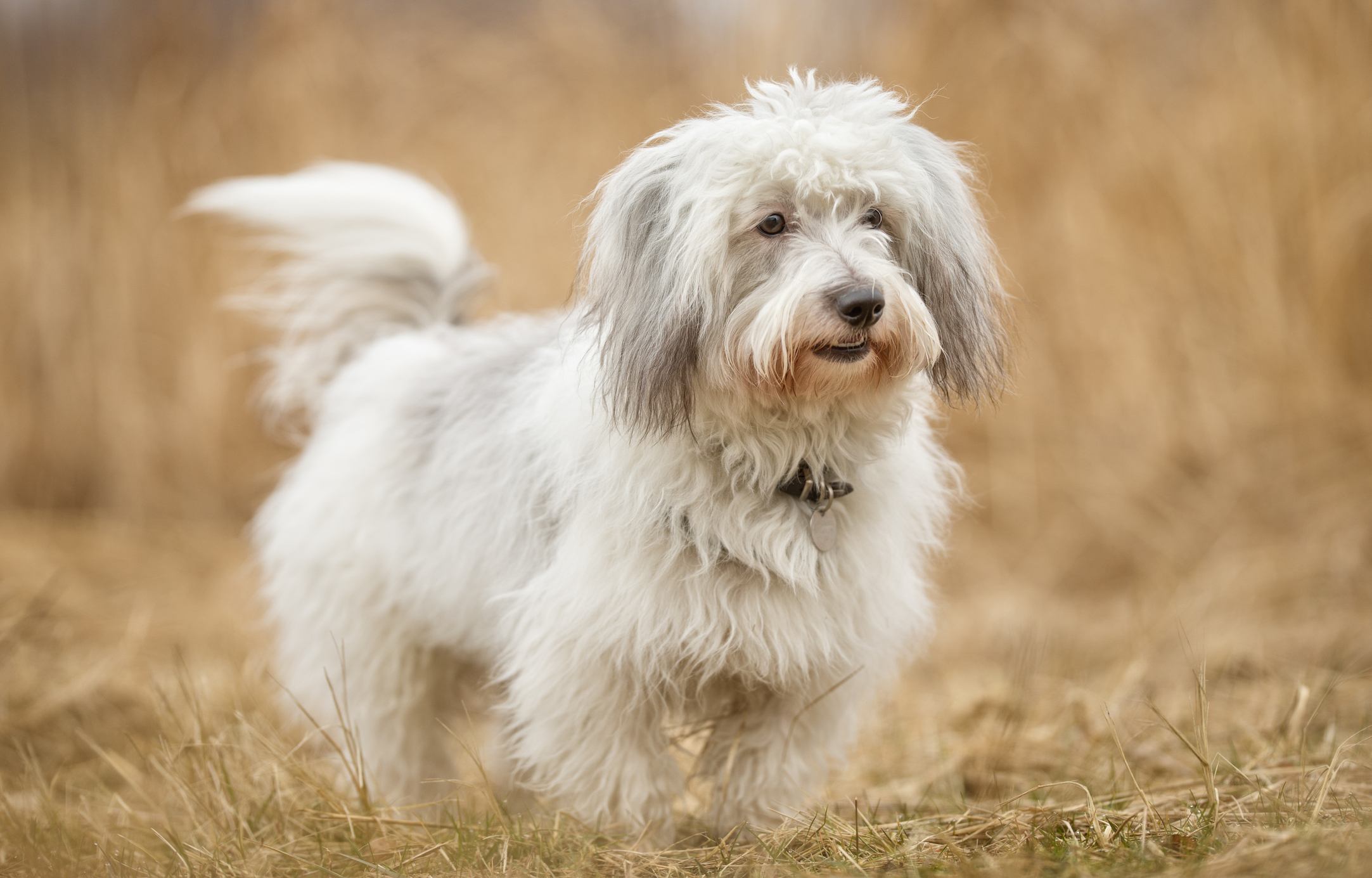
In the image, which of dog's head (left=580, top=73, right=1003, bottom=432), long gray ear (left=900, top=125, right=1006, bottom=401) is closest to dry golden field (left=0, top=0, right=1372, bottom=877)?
long gray ear (left=900, top=125, right=1006, bottom=401)

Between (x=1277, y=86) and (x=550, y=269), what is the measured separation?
379 centimetres

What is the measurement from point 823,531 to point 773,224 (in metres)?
0.68

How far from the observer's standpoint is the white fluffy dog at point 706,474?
2.45 m

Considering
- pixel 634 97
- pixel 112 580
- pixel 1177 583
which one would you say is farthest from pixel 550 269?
pixel 1177 583

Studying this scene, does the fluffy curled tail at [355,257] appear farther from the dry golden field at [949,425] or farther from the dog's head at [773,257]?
the dog's head at [773,257]

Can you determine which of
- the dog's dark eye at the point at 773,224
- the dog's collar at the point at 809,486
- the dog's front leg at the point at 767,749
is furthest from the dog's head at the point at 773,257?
the dog's front leg at the point at 767,749

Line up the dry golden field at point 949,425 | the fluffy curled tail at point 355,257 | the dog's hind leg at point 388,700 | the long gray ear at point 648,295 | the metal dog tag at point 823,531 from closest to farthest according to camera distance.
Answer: the long gray ear at point 648,295 → the metal dog tag at point 823,531 → the dry golden field at point 949,425 → the dog's hind leg at point 388,700 → the fluffy curled tail at point 355,257

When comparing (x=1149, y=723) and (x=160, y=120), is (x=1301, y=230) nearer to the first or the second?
(x=1149, y=723)

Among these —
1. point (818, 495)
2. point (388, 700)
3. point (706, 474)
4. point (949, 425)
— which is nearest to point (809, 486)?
point (818, 495)

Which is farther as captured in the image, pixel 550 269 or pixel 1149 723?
pixel 550 269

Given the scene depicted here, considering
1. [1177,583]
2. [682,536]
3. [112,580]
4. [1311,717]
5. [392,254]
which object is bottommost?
[112,580]

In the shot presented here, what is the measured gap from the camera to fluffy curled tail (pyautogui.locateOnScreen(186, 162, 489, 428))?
3771mm

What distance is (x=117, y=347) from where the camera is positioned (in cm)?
664

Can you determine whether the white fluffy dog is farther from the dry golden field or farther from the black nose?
the dry golden field
